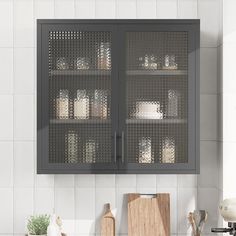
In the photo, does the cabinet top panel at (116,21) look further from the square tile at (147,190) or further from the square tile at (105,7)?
the square tile at (147,190)

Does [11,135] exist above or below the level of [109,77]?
below

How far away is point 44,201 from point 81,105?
2.32 feet

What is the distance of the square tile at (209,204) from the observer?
10.9 ft

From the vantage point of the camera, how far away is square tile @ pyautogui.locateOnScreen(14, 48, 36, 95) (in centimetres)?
333

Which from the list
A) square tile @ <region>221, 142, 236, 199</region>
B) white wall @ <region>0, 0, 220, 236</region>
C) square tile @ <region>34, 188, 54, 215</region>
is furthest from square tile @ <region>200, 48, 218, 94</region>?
square tile @ <region>34, 188, 54, 215</region>

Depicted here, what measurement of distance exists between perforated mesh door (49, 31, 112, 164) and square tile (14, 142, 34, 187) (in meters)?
0.33

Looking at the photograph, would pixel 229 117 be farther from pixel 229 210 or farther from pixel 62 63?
pixel 62 63

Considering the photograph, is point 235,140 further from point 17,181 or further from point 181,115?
point 17,181

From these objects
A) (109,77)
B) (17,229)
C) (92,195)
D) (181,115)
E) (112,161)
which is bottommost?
(17,229)

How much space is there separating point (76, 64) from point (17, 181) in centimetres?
86

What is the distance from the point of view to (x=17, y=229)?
3.34 metres

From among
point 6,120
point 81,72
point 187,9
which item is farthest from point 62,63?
point 187,9

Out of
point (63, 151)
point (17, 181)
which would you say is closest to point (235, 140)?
point (63, 151)

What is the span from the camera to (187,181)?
3344mm
